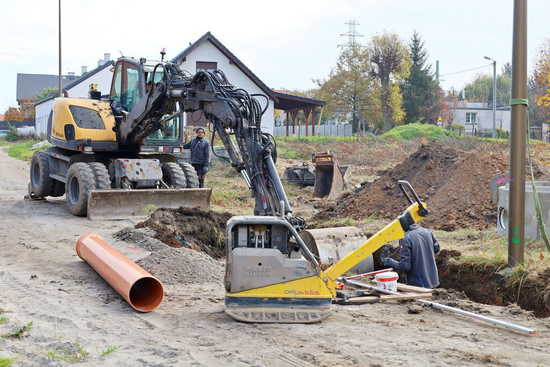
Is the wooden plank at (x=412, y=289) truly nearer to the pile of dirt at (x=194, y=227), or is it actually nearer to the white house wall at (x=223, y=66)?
the pile of dirt at (x=194, y=227)

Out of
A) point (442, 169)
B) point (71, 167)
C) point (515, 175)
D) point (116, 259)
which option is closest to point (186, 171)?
point (71, 167)

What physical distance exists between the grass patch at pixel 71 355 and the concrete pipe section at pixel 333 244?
5.23 m

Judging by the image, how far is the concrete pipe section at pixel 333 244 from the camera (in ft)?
33.2

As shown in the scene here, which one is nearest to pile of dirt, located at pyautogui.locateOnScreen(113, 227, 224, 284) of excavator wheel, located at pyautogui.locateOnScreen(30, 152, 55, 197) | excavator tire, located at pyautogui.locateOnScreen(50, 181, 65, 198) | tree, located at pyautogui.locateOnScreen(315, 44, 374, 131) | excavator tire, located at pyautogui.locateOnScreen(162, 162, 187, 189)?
excavator tire, located at pyautogui.locateOnScreen(162, 162, 187, 189)

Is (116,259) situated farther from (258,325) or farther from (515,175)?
(515,175)

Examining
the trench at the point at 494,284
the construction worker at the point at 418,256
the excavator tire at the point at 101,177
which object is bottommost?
the trench at the point at 494,284

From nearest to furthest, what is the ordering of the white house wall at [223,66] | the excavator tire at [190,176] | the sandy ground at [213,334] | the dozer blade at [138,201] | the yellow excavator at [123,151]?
the sandy ground at [213,334] < the dozer blade at [138,201] < the yellow excavator at [123,151] < the excavator tire at [190,176] < the white house wall at [223,66]

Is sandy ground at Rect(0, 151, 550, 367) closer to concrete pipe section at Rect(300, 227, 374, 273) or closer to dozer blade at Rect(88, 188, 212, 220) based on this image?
concrete pipe section at Rect(300, 227, 374, 273)

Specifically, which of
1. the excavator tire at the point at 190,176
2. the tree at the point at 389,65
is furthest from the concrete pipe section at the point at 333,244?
the tree at the point at 389,65

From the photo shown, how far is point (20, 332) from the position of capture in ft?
18.5

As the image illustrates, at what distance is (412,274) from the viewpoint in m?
7.97

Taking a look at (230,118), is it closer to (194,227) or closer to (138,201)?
(194,227)

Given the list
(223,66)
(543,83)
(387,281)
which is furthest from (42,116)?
(387,281)

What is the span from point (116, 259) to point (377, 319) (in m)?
3.14
